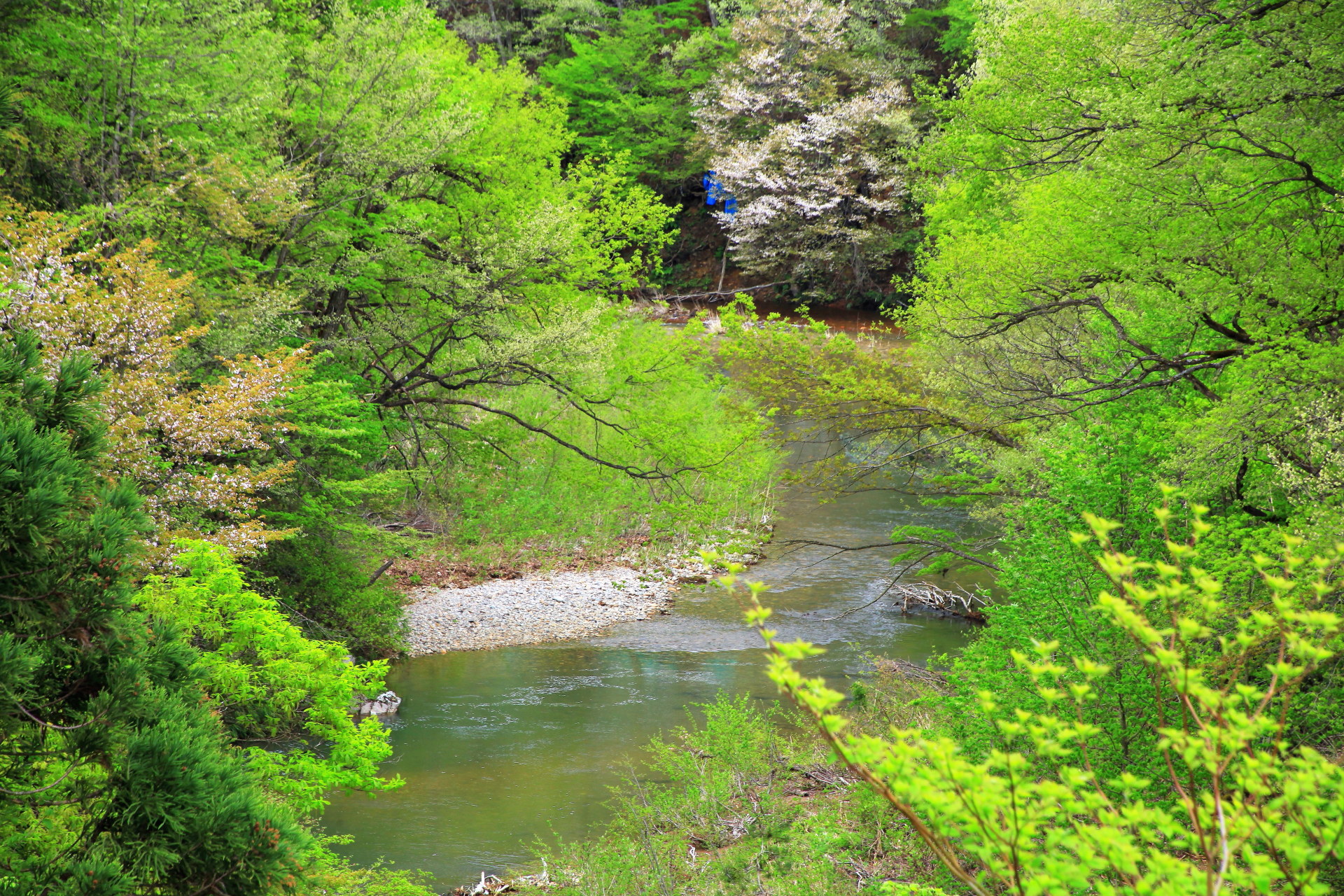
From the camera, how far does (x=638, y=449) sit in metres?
16.2

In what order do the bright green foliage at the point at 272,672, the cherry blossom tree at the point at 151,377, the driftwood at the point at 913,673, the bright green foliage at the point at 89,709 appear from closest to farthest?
1. the bright green foliage at the point at 89,709
2. the bright green foliage at the point at 272,672
3. the cherry blossom tree at the point at 151,377
4. the driftwood at the point at 913,673

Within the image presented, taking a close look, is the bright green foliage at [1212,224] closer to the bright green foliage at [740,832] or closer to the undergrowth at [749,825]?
the undergrowth at [749,825]

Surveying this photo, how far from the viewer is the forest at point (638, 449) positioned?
10.3 ft

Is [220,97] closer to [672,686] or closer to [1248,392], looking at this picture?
[672,686]

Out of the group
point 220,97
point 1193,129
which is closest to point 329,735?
point 1193,129

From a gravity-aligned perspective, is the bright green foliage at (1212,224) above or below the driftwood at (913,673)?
above

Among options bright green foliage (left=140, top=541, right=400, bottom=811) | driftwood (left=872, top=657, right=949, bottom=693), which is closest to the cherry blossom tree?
bright green foliage (left=140, top=541, right=400, bottom=811)

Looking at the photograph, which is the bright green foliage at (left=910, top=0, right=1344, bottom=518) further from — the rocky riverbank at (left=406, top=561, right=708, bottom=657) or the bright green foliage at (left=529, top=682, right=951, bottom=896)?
the rocky riverbank at (left=406, top=561, right=708, bottom=657)

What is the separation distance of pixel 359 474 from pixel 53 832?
322 inches

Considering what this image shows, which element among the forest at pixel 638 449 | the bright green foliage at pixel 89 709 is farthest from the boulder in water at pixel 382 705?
the bright green foliage at pixel 89 709

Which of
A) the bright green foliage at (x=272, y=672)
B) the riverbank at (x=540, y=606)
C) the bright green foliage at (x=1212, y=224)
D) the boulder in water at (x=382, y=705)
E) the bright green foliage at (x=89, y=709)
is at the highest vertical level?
the bright green foliage at (x=1212, y=224)

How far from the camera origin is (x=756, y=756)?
28.3ft

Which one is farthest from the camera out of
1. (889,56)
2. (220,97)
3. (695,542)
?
(889,56)

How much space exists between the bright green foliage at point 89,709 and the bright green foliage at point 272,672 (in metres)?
1.87
